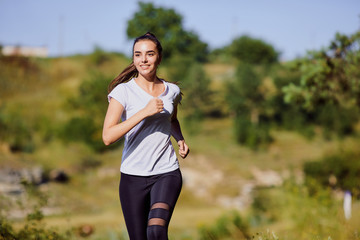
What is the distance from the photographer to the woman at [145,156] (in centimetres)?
319

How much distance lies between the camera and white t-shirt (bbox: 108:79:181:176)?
10.6 ft

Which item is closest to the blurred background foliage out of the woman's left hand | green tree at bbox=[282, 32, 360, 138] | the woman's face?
green tree at bbox=[282, 32, 360, 138]

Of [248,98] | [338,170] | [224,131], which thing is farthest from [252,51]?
[338,170]

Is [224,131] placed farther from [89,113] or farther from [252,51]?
[252,51]

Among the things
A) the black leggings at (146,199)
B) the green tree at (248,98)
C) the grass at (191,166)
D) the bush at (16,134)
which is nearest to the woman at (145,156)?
the black leggings at (146,199)

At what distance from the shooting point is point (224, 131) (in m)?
34.3

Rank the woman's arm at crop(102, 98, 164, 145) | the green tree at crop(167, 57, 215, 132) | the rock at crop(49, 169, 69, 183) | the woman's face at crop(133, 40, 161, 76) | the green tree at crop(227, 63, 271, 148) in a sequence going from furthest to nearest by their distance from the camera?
the green tree at crop(167, 57, 215, 132), the green tree at crop(227, 63, 271, 148), the rock at crop(49, 169, 69, 183), the woman's face at crop(133, 40, 161, 76), the woman's arm at crop(102, 98, 164, 145)

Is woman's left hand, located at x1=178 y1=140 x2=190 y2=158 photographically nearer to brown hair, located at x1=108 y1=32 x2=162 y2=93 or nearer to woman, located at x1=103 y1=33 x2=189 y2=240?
woman, located at x1=103 y1=33 x2=189 y2=240

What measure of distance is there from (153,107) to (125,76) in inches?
27.6

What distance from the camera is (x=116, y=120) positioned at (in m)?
3.16

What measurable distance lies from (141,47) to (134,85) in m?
0.32

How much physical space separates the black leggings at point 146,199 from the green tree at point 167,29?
48.3 meters

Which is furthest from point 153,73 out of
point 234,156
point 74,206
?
point 234,156

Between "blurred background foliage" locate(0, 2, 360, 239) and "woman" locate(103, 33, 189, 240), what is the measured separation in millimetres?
6196
